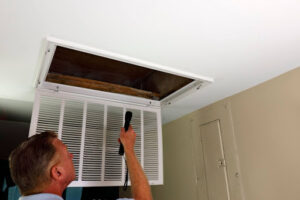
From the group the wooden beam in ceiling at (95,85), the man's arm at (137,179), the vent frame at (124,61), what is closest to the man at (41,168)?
the man's arm at (137,179)

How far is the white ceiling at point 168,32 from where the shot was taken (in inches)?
29.3

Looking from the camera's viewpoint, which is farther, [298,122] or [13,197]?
[13,197]

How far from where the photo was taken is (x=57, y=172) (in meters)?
0.72

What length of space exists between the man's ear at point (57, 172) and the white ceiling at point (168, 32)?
17.8 inches

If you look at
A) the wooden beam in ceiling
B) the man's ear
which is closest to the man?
the man's ear

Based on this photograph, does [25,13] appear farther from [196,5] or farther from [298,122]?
[298,122]

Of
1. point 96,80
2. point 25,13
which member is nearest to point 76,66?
point 96,80

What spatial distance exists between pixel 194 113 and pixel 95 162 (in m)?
0.81

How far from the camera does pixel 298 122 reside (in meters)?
1.11

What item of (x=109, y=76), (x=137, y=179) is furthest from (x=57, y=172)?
(x=109, y=76)

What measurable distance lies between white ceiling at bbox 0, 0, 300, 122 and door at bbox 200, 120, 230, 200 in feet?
1.52

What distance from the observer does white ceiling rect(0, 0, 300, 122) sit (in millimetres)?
745

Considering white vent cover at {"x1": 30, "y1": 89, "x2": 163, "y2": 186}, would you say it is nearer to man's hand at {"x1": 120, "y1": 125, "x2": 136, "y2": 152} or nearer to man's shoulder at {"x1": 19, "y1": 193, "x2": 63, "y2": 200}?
man's hand at {"x1": 120, "y1": 125, "x2": 136, "y2": 152}

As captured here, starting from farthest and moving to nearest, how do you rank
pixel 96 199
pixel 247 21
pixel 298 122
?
pixel 96 199, pixel 298 122, pixel 247 21
